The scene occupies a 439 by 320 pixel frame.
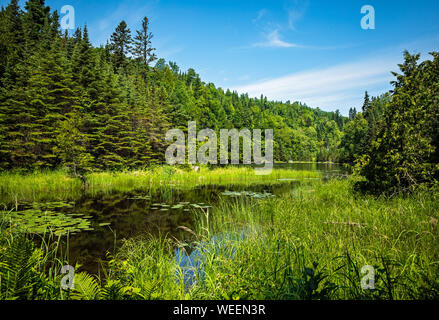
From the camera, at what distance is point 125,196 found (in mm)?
11211

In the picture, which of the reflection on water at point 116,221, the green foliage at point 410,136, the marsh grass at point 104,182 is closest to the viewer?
the reflection on water at point 116,221

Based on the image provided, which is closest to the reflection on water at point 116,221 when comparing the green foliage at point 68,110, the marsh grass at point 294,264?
the marsh grass at point 294,264

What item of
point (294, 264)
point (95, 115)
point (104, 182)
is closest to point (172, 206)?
point (294, 264)

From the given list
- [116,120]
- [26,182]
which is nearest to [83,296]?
[26,182]

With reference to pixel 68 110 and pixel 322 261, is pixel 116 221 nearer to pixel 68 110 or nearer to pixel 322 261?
pixel 322 261

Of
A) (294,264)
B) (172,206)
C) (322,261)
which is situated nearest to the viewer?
(294,264)

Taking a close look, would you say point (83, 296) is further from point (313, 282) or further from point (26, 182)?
point (26, 182)

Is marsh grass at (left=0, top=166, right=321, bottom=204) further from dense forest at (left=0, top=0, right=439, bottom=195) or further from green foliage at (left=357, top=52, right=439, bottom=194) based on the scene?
green foliage at (left=357, top=52, right=439, bottom=194)
